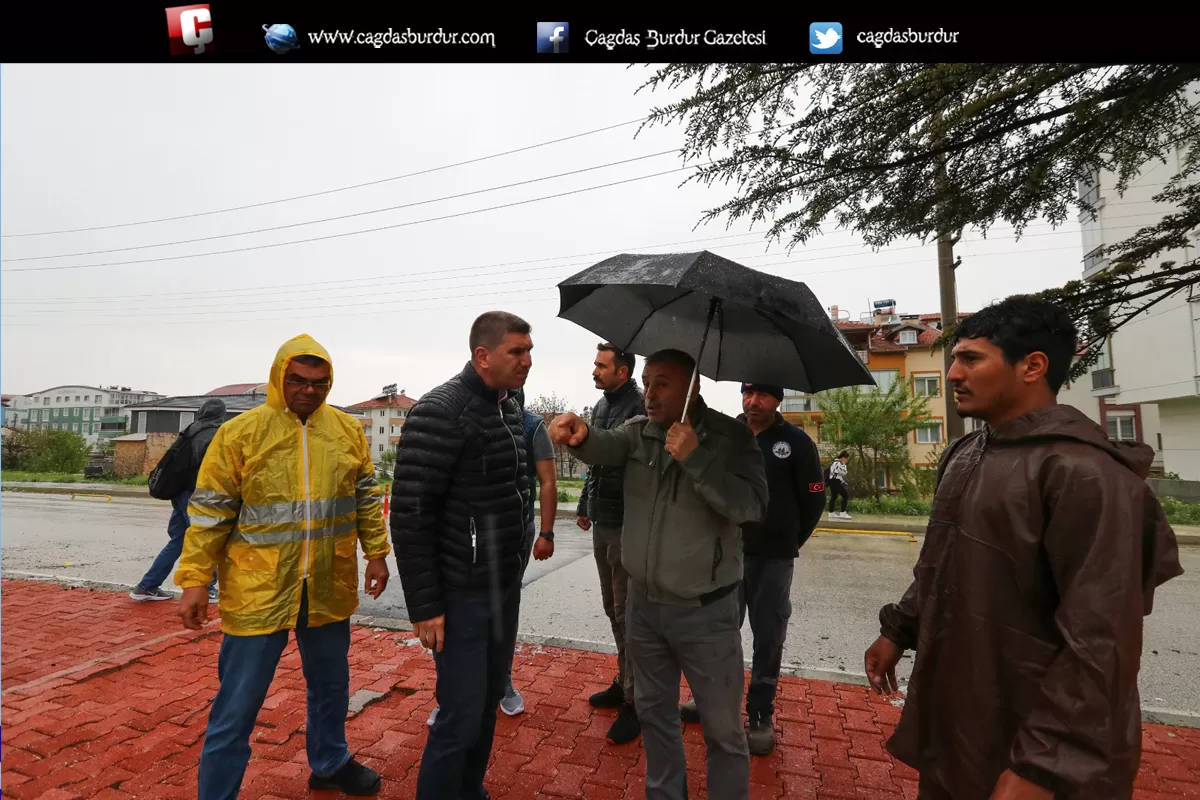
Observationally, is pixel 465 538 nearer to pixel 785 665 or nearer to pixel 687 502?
pixel 687 502

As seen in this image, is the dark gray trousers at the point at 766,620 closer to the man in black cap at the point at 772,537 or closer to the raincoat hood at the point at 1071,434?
the man in black cap at the point at 772,537

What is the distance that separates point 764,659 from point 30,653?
17.0 ft

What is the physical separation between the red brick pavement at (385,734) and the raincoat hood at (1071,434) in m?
2.00

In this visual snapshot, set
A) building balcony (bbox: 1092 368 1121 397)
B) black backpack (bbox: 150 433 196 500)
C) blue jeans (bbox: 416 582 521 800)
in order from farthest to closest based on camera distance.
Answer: building balcony (bbox: 1092 368 1121 397) < black backpack (bbox: 150 433 196 500) < blue jeans (bbox: 416 582 521 800)

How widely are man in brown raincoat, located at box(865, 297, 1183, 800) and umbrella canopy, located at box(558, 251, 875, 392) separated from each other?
57 centimetres

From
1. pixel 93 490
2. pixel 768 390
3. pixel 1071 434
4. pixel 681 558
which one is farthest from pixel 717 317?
pixel 93 490

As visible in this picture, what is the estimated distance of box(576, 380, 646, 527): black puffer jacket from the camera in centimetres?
348
